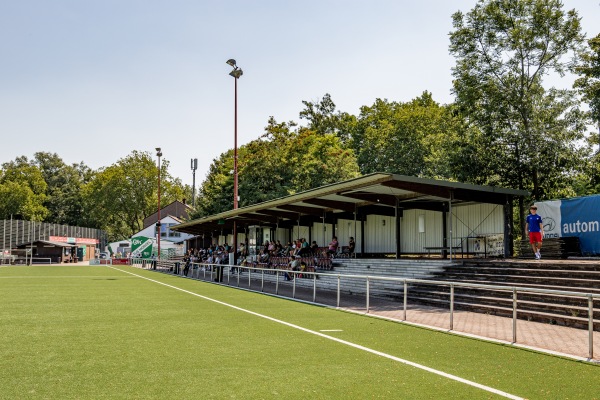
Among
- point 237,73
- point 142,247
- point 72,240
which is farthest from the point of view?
point 72,240

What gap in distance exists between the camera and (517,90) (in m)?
26.4

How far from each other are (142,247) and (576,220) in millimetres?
48291

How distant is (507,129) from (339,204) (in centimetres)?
848

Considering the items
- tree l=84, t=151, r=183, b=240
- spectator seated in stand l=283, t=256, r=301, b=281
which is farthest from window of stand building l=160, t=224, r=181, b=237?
spectator seated in stand l=283, t=256, r=301, b=281

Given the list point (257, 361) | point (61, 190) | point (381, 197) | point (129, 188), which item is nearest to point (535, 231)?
point (381, 197)

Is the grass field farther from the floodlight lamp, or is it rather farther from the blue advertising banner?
the floodlight lamp

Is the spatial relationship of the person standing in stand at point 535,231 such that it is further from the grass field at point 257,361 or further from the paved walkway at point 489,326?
the grass field at point 257,361

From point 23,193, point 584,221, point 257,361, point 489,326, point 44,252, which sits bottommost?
point 489,326

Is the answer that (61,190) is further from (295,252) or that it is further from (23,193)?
(295,252)

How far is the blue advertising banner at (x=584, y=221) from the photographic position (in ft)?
57.8

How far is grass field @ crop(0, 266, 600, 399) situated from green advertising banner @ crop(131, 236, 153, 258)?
157ft

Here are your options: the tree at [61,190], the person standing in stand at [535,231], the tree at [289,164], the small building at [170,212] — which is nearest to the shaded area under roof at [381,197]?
the person standing in stand at [535,231]

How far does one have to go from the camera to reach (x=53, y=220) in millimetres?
103625

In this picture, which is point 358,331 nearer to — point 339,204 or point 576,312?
point 576,312
